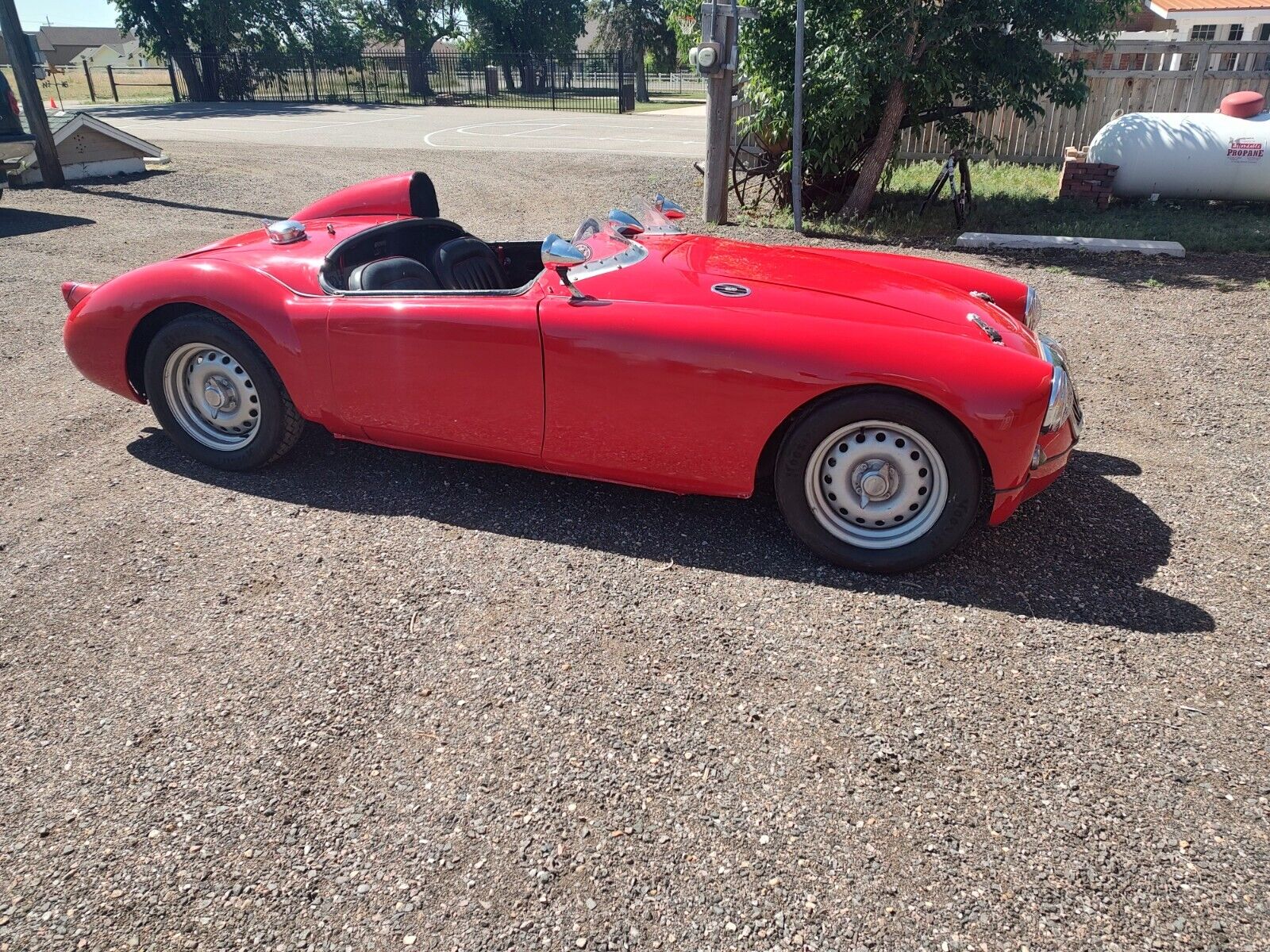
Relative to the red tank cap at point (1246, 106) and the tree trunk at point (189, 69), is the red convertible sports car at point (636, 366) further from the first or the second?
the tree trunk at point (189, 69)

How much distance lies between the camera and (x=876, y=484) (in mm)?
3176

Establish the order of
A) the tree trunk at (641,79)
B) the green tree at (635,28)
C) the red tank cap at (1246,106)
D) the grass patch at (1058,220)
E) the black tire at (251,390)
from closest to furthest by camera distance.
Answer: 1. the black tire at (251,390)
2. the grass patch at (1058,220)
3. the red tank cap at (1246,106)
4. the tree trunk at (641,79)
5. the green tree at (635,28)

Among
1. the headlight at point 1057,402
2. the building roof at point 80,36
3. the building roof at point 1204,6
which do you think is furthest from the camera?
the building roof at point 80,36

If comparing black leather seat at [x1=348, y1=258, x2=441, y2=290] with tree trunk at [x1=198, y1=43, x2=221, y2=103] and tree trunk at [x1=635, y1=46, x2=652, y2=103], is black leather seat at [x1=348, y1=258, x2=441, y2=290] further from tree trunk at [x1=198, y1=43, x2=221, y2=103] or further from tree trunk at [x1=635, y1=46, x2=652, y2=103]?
tree trunk at [x1=635, y1=46, x2=652, y2=103]

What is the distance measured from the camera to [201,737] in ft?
8.31

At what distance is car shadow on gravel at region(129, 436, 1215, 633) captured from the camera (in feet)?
10.4

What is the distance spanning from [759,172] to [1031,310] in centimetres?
763

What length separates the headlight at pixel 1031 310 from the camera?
4.09m

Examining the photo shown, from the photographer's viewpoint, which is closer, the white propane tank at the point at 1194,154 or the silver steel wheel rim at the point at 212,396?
the silver steel wheel rim at the point at 212,396

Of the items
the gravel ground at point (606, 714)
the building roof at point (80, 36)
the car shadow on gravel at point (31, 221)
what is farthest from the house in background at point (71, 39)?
the gravel ground at point (606, 714)

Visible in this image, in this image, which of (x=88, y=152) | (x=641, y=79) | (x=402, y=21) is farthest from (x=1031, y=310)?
(x=402, y=21)

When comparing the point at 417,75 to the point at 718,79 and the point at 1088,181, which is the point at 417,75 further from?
the point at 1088,181

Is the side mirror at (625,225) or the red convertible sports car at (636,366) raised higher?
the side mirror at (625,225)

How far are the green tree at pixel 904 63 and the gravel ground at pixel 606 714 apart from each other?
6.16 meters
